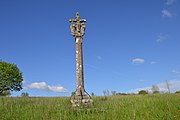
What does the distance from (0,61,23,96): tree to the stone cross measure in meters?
27.6

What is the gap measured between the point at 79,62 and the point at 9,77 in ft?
97.2

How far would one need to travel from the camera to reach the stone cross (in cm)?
1257

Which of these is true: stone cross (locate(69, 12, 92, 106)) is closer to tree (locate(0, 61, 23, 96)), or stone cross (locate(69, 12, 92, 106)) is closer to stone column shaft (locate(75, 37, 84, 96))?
stone column shaft (locate(75, 37, 84, 96))

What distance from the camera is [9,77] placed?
3981cm

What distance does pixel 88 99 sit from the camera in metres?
12.6

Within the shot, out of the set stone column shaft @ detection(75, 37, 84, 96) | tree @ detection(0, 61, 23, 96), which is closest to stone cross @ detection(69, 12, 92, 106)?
stone column shaft @ detection(75, 37, 84, 96)

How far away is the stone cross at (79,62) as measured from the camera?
12.6 metres

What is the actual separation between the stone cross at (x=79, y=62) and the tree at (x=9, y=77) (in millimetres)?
27615

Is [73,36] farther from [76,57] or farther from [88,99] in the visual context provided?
[88,99]

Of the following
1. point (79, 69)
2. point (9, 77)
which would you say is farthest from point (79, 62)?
point (9, 77)

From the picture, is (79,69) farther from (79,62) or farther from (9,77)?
(9,77)

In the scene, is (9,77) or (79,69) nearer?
(79,69)

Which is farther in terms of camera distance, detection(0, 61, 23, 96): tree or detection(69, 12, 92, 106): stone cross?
detection(0, 61, 23, 96): tree

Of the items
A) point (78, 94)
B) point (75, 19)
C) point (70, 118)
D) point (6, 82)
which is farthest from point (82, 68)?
point (6, 82)
